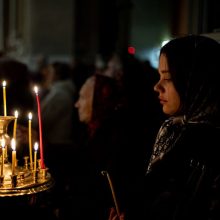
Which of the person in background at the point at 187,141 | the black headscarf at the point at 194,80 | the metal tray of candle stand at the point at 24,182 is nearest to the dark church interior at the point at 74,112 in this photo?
the metal tray of candle stand at the point at 24,182

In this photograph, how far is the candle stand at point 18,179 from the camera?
6.01 feet

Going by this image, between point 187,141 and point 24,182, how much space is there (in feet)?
2.32

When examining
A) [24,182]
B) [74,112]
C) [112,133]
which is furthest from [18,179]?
[74,112]

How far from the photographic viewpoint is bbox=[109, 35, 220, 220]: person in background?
1.75 m

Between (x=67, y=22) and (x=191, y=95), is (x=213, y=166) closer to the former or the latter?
(x=191, y=95)

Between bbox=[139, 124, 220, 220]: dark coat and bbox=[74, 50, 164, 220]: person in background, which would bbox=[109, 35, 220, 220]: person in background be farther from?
bbox=[74, 50, 164, 220]: person in background

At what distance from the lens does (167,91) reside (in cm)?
202

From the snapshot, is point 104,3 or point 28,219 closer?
point 28,219

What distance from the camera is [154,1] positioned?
808 cm

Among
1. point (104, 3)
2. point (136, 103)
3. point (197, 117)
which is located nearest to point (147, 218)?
point (197, 117)

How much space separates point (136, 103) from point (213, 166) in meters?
1.42

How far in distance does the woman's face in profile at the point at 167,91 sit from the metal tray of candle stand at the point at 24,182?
24.5 inches

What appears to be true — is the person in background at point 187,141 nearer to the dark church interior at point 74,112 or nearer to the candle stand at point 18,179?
the dark church interior at point 74,112

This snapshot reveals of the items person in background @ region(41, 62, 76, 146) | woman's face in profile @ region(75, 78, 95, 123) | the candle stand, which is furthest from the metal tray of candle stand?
person in background @ region(41, 62, 76, 146)
